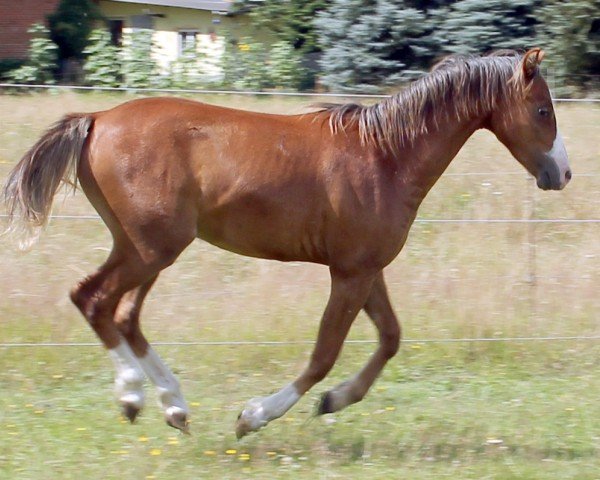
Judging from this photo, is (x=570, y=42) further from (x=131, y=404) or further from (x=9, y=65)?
(x=131, y=404)

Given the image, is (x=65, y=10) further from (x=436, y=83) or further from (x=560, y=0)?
(x=436, y=83)

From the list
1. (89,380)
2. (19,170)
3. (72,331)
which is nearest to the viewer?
(19,170)

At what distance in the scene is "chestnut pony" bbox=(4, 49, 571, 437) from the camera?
16.4ft

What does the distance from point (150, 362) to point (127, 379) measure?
241 mm

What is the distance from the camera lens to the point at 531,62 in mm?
5125

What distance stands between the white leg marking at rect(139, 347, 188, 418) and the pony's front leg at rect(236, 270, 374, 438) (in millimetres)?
323

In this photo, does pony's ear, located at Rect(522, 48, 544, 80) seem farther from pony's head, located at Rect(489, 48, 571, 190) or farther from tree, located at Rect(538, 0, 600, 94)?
tree, located at Rect(538, 0, 600, 94)

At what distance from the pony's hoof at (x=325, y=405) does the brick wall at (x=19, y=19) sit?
21265 mm

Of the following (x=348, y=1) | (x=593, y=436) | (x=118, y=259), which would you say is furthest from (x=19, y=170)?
(x=348, y=1)

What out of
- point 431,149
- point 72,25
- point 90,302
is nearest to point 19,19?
point 72,25

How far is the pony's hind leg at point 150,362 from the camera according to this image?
5.06 metres

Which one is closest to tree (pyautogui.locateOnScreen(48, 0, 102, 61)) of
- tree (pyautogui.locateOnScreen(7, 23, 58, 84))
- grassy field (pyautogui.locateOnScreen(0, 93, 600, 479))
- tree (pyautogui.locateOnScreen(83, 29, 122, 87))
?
tree (pyautogui.locateOnScreen(7, 23, 58, 84))

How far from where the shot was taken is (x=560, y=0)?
1753cm

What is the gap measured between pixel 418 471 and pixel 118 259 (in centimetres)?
181
